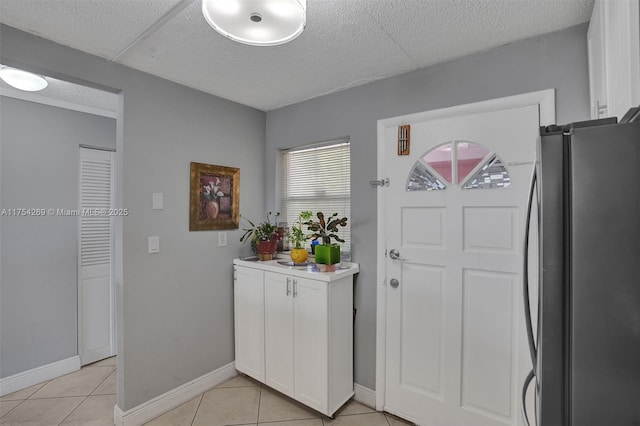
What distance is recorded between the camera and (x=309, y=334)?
2.10m

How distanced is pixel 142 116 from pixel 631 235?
248cm

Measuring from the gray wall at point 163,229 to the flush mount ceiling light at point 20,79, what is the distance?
314 mm

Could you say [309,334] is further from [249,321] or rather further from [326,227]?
[326,227]

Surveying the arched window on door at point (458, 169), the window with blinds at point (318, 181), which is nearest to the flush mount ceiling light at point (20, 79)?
the window with blinds at point (318, 181)

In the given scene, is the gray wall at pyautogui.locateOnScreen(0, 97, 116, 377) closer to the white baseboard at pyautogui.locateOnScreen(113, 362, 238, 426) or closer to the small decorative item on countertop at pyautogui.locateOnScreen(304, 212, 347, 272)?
the white baseboard at pyautogui.locateOnScreen(113, 362, 238, 426)

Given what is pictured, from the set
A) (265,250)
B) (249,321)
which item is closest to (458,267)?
(265,250)

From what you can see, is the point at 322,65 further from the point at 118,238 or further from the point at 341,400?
the point at 341,400

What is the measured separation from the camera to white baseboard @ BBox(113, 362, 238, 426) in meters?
2.01

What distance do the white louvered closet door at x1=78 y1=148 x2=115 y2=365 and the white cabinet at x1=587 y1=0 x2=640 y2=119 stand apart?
359cm

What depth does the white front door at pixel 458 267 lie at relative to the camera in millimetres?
1708

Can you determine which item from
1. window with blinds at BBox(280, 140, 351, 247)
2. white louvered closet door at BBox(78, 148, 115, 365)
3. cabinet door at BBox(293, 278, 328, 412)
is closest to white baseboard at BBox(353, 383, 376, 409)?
cabinet door at BBox(293, 278, 328, 412)

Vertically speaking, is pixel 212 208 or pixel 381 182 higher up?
pixel 381 182

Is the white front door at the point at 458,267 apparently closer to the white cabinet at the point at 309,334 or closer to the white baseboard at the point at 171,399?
the white cabinet at the point at 309,334

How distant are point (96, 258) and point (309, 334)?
7.33ft
